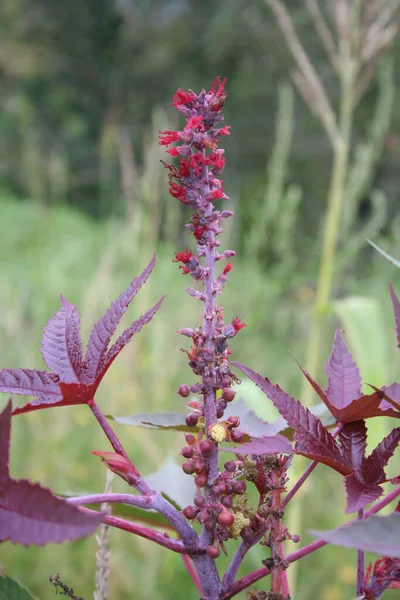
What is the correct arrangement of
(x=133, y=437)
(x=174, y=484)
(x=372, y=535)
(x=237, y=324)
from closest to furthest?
1. (x=372, y=535)
2. (x=237, y=324)
3. (x=174, y=484)
4. (x=133, y=437)

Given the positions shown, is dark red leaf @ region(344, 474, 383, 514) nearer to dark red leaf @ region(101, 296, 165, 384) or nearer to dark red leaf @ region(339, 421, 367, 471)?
dark red leaf @ region(339, 421, 367, 471)

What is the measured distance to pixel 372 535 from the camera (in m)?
0.29

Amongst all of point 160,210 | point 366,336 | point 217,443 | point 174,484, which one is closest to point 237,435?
point 217,443

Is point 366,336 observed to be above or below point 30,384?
above

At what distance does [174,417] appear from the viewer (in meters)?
0.50

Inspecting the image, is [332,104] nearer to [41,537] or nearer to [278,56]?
[278,56]

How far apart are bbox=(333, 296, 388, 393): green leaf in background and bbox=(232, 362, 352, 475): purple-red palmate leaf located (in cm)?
79

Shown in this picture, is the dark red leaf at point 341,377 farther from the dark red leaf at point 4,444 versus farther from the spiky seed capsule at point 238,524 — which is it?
the dark red leaf at point 4,444

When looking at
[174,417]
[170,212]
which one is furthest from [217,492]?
[170,212]

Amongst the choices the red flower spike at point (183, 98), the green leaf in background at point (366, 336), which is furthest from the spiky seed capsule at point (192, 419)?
the green leaf in background at point (366, 336)

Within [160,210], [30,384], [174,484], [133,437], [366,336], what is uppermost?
[160,210]

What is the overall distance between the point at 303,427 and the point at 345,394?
0.06m

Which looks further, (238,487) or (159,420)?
(159,420)

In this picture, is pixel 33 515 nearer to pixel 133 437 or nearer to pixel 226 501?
pixel 226 501
